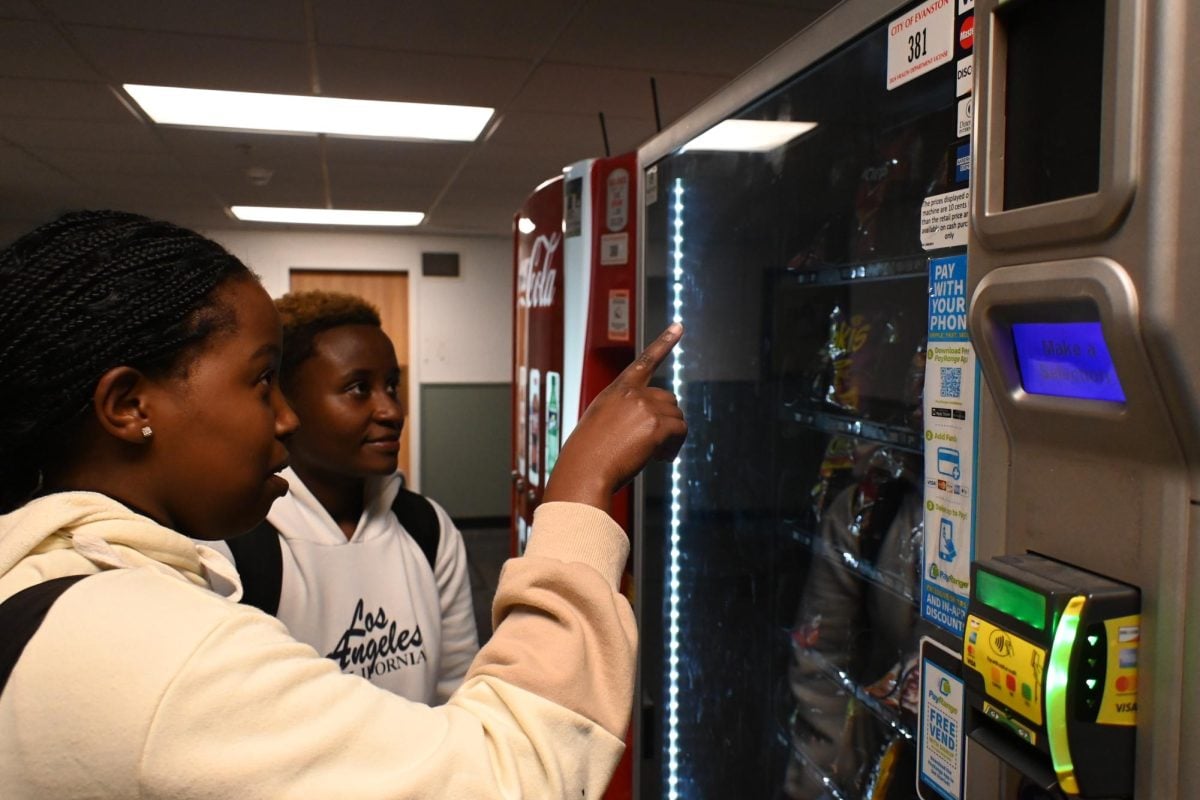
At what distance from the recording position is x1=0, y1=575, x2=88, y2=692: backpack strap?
2.25ft

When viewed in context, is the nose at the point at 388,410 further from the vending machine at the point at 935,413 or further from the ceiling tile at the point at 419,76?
the ceiling tile at the point at 419,76

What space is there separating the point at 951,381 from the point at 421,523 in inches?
46.3

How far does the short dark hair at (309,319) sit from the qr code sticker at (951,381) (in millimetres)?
1146

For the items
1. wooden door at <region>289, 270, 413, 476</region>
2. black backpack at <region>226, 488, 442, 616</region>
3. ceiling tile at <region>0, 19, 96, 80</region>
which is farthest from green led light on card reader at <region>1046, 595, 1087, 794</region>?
wooden door at <region>289, 270, 413, 476</region>

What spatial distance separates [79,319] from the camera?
0.83m

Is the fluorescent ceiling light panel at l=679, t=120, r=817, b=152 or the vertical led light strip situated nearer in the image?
the fluorescent ceiling light panel at l=679, t=120, r=817, b=152

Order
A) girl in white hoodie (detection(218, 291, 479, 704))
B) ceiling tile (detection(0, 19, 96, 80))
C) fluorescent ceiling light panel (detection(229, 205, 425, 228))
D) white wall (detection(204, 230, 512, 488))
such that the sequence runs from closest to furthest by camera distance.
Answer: girl in white hoodie (detection(218, 291, 479, 704)), ceiling tile (detection(0, 19, 96, 80)), fluorescent ceiling light panel (detection(229, 205, 425, 228)), white wall (detection(204, 230, 512, 488))

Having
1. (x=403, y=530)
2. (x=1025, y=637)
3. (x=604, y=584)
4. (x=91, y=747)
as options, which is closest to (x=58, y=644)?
(x=91, y=747)

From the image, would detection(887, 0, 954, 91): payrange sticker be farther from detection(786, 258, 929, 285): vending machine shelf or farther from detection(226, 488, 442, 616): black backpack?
detection(226, 488, 442, 616): black backpack

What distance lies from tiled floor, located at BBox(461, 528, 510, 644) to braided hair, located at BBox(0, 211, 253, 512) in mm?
4373

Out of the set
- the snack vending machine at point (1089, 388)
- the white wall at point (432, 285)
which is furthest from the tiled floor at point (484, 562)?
the snack vending machine at point (1089, 388)

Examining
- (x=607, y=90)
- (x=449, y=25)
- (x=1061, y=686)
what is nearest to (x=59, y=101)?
(x=449, y=25)

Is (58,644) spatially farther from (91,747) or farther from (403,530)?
(403,530)

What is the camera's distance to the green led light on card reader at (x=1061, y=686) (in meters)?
0.64
